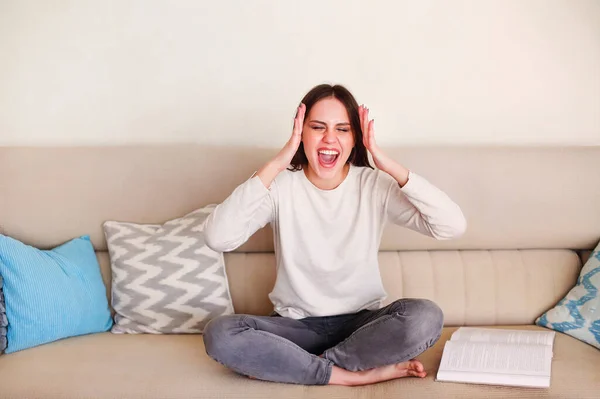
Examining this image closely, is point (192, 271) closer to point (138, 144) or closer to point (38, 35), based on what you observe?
point (138, 144)

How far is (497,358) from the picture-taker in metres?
1.97

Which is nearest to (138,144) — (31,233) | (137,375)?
(31,233)

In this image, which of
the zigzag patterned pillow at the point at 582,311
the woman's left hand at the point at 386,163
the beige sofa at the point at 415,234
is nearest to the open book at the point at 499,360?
the zigzag patterned pillow at the point at 582,311

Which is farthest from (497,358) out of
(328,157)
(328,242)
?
(328,157)

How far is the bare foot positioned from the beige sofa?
0.42 m

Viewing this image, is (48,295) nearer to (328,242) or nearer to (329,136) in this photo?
(328,242)

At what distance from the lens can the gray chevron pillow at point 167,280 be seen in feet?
7.84

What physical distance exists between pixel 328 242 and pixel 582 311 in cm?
83

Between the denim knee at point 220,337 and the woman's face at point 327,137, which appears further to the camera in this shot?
the woman's face at point 327,137

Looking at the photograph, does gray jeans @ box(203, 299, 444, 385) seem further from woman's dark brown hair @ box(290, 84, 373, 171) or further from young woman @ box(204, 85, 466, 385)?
woman's dark brown hair @ box(290, 84, 373, 171)

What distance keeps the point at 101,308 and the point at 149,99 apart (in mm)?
835

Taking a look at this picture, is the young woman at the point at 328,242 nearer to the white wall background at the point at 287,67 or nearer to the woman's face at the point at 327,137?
the woman's face at the point at 327,137

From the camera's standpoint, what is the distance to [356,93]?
9.02 feet

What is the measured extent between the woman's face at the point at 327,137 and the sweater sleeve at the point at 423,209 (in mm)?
187
